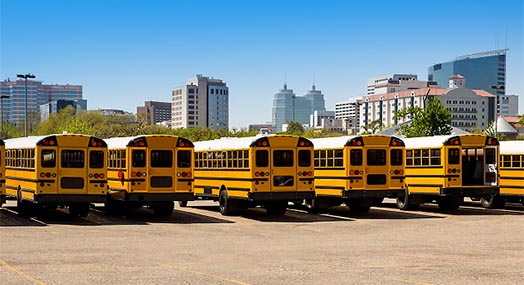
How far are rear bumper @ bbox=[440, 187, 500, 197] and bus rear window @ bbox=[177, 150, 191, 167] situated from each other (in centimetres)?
804

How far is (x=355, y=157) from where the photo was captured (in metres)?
25.0

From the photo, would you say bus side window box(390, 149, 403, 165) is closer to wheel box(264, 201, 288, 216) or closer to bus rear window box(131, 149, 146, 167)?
wheel box(264, 201, 288, 216)

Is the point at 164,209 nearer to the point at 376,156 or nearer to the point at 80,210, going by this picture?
the point at 80,210

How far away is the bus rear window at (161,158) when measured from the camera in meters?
23.5

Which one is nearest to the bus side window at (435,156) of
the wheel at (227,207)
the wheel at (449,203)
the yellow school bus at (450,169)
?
the yellow school bus at (450,169)

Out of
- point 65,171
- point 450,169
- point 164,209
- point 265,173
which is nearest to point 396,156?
point 450,169

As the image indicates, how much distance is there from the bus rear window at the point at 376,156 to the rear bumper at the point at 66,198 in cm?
803

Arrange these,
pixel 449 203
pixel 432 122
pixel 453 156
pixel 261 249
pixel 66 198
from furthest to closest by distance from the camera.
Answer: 1. pixel 432 122
2. pixel 449 203
3. pixel 453 156
4. pixel 66 198
5. pixel 261 249

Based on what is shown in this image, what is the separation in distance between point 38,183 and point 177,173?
3.84 metres

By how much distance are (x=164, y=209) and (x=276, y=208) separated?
3432 millimetres

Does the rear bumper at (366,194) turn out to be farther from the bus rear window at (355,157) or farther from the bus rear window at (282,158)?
the bus rear window at (282,158)

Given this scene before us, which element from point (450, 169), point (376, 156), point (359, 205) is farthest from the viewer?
point (450, 169)

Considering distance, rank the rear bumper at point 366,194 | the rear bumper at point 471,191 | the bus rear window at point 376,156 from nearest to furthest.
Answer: the rear bumper at point 366,194
the bus rear window at point 376,156
the rear bumper at point 471,191

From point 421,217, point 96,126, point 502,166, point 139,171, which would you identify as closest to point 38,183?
point 139,171
